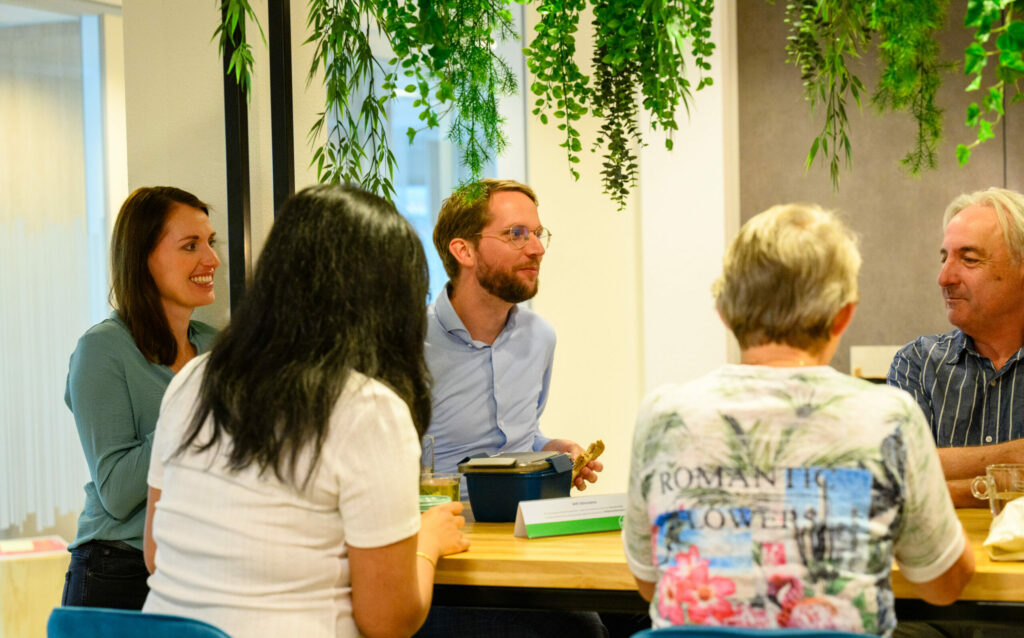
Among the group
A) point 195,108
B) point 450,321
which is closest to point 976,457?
point 450,321

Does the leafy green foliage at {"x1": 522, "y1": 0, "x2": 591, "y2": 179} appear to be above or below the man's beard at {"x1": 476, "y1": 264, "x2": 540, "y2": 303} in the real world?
above

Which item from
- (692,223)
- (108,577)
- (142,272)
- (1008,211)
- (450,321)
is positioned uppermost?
(692,223)

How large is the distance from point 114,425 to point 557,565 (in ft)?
3.84

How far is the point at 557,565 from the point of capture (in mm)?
1639

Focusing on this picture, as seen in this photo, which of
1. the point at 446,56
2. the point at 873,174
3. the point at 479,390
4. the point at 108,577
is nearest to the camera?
the point at 446,56

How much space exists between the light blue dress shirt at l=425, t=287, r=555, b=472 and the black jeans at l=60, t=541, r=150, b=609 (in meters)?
0.76

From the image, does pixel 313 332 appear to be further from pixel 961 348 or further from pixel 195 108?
pixel 961 348

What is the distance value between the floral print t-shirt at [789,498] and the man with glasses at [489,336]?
131 cm

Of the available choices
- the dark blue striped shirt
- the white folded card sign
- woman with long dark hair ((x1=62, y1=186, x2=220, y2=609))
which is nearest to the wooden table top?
the white folded card sign

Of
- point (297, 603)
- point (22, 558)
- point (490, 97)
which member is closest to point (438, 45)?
point (490, 97)

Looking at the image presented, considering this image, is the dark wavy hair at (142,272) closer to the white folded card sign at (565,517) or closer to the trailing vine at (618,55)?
the trailing vine at (618,55)

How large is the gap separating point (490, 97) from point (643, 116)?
2.70 m

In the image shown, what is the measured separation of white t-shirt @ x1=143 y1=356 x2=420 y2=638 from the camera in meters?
1.38

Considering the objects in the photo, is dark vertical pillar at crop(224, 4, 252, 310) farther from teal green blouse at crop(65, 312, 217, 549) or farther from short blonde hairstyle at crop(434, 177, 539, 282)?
short blonde hairstyle at crop(434, 177, 539, 282)
